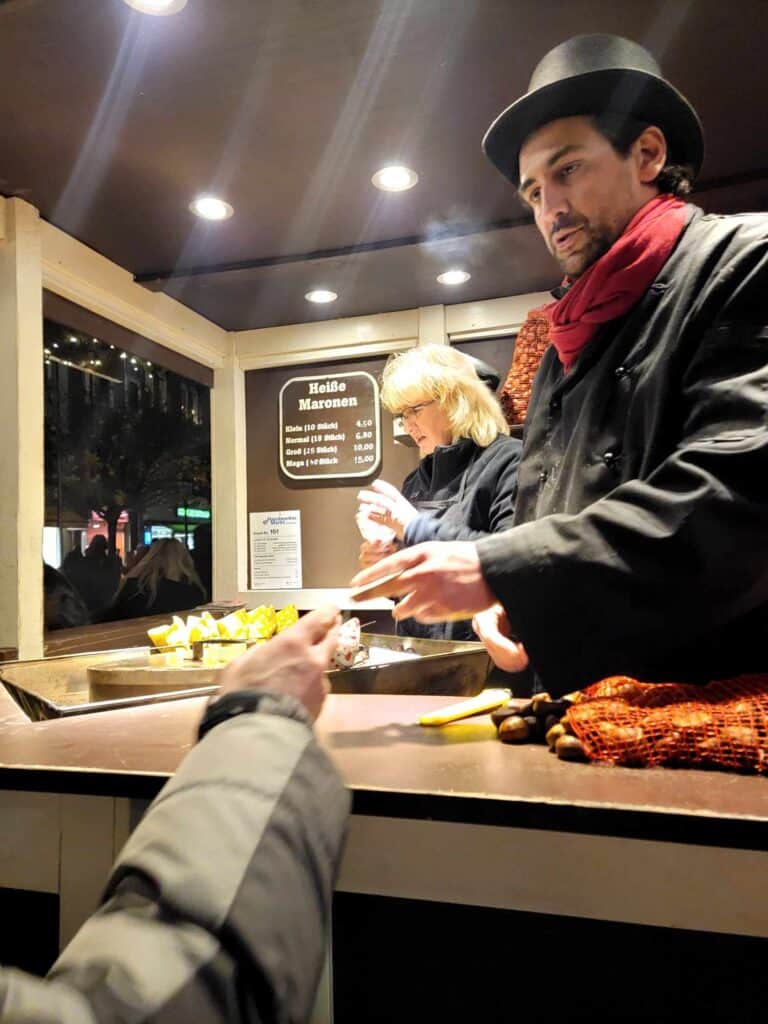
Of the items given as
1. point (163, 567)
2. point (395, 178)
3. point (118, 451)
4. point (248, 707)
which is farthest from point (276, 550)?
point (248, 707)

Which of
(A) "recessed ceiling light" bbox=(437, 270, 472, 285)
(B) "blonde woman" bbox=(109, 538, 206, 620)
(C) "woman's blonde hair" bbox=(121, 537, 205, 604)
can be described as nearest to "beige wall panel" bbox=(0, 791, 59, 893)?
(B) "blonde woman" bbox=(109, 538, 206, 620)

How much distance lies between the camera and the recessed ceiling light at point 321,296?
3078 millimetres

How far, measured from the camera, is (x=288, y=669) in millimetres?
618

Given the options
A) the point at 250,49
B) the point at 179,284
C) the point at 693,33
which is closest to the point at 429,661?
the point at 250,49

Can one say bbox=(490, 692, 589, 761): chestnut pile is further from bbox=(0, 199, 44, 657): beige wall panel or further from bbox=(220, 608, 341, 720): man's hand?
bbox=(0, 199, 44, 657): beige wall panel

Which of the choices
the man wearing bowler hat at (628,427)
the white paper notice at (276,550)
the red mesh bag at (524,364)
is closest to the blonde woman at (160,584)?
the white paper notice at (276,550)

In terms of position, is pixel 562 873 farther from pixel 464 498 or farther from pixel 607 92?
pixel 464 498

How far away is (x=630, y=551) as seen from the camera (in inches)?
32.2

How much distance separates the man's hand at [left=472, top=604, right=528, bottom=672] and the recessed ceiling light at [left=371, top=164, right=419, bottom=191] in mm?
1533

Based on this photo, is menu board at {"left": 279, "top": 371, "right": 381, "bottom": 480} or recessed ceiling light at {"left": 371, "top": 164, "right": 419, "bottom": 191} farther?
menu board at {"left": 279, "top": 371, "right": 381, "bottom": 480}

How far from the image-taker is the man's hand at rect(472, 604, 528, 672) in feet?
3.80

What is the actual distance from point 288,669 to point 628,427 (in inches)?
25.2

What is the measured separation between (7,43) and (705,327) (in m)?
1.65

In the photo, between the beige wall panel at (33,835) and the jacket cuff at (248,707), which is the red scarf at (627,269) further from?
the beige wall panel at (33,835)
